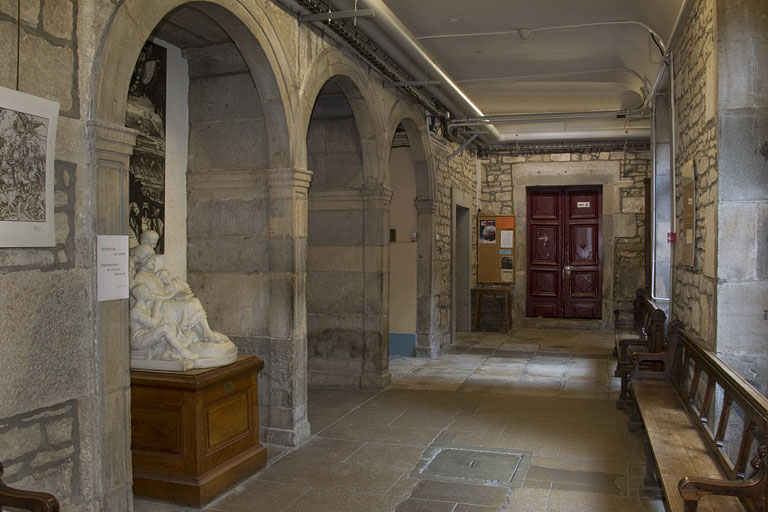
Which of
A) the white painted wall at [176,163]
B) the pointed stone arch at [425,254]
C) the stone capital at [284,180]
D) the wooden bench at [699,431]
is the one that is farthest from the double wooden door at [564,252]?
the white painted wall at [176,163]

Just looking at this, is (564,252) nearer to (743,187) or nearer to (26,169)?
(743,187)

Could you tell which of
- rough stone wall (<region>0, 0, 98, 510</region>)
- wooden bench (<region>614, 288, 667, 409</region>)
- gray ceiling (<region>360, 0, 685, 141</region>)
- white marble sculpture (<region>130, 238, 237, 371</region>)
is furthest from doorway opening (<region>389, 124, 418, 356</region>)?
rough stone wall (<region>0, 0, 98, 510</region>)

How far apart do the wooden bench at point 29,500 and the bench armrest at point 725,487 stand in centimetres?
210

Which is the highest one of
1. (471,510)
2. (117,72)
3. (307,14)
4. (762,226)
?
(307,14)

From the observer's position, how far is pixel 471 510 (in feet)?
11.1

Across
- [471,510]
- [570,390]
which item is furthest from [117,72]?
[570,390]

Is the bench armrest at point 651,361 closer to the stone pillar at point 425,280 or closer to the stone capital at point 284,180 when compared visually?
the stone capital at point 284,180

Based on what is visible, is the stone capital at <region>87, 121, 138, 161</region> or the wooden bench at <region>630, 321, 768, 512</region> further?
the stone capital at <region>87, 121, 138, 161</region>

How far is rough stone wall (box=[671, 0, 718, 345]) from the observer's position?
399 centimetres

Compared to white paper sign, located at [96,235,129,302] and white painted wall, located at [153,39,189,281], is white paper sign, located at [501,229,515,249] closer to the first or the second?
white painted wall, located at [153,39,189,281]

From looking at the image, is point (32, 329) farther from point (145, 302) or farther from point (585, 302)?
point (585, 302)

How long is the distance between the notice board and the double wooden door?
637 mm

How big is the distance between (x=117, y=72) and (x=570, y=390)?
16.0 ft

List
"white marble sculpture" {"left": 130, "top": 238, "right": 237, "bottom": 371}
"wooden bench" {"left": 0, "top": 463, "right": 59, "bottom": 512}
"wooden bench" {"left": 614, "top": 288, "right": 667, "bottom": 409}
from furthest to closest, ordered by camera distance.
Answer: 1. "wooden bench" {"left": 614, "top": 288, "right": 667, "bottom": 409}
2. "white marble sculpture" {"left": 130, "top": 238, "right": 237, "bottom": 371}
3. "wooden bench" {"left": 0, "top": 463, "right": 59, "bottom": 512}
